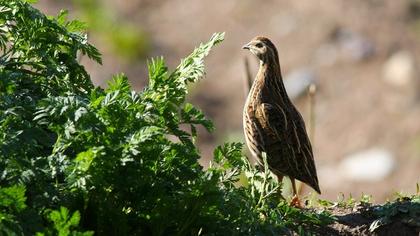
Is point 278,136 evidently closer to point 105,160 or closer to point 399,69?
point 105,160

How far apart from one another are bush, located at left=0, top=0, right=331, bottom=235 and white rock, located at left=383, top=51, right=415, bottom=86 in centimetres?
958

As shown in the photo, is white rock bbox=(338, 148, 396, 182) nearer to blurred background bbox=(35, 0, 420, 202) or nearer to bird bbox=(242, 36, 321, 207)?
blurred background bbox=(35, 0, 420, 202)

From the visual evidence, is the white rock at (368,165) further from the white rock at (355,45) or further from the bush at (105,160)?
the bush at (105,160)

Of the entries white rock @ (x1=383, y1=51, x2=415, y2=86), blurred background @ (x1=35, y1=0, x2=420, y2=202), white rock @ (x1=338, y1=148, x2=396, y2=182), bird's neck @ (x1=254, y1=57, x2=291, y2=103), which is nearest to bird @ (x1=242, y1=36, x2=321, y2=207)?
bird's neck @ (x1=254, y1=57, x2=291, y2=103)

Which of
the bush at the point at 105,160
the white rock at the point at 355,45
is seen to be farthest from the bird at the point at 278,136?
the white rock at the point at 355,45

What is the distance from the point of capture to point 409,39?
53.3 ft

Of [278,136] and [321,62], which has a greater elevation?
[321,62]

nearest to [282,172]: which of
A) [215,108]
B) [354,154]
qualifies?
[354,154]

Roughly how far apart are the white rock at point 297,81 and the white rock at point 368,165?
1.71 meters

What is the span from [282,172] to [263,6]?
10.5 m

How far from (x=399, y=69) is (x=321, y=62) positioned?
131 centimetres

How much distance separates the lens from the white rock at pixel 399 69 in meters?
15.4

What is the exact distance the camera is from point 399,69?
51.1 ft

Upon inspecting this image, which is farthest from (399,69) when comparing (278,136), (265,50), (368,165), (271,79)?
(278,136)
